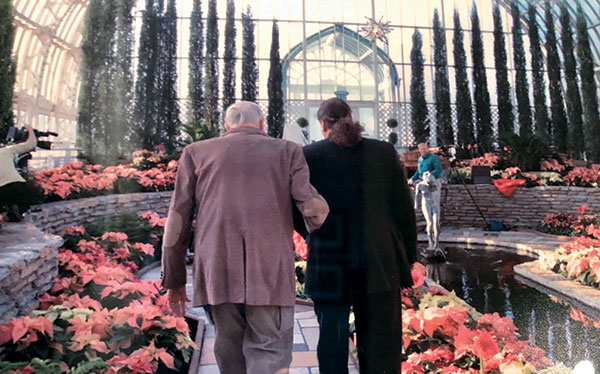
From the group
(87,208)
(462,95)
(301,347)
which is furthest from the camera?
(462,95)

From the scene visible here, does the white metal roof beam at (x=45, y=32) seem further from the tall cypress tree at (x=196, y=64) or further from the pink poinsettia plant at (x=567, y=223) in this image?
the pink poinsettia plant at (x=567, y=223)

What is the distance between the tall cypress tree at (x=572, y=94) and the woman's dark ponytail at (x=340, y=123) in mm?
17369

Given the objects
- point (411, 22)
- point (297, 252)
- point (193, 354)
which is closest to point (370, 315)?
point (193, 354)

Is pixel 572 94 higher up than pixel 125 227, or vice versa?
pixel 572 94

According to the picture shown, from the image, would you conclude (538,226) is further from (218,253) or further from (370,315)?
(218,253)

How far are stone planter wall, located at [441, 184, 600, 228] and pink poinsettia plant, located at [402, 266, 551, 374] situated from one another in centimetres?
684

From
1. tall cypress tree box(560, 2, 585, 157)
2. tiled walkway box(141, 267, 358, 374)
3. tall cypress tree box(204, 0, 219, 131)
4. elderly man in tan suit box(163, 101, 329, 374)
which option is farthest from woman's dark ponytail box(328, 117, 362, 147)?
tall cypress tree box(560, 2, 585, 157)

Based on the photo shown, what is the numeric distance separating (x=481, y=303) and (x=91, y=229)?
4.32m

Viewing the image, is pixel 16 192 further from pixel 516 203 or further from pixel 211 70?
pixel 211 70

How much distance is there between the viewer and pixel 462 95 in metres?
17.5

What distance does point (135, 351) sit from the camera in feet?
6.82

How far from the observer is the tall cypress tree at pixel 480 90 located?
56.4 feet

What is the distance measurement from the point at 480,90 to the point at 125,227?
1625cm

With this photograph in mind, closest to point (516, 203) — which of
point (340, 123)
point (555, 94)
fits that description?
point (340, 123)
